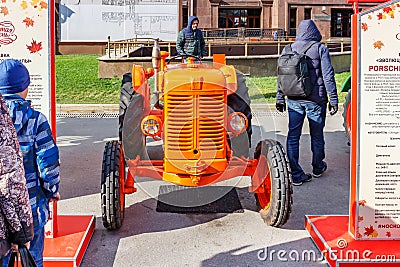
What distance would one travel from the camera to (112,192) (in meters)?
4.55

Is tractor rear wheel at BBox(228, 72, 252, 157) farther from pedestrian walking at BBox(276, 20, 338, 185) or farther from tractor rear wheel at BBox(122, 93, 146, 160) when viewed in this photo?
tractor rear wheel at BBox(122, 93, 146, 160)

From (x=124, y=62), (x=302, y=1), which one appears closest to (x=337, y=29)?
(x=302, y=1)

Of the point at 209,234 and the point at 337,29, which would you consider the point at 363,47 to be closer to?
the point at 209,234

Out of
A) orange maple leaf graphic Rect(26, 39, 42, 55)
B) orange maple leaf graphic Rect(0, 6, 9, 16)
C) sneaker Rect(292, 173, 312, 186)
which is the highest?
orange maple leaf graphic Rect(0, 6, 9, 16)

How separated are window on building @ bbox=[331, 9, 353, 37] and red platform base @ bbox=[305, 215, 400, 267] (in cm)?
3781

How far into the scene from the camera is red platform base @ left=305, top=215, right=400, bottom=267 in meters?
3.99

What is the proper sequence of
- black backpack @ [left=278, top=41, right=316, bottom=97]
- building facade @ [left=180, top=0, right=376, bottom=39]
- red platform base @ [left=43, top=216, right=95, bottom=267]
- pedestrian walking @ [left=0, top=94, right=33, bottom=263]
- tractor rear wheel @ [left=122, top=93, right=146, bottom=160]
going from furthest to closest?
building facade @ [left=180, top=0, right=376, bottom=39], black backpack @ [left=278, top=41, right=316, bottom=97], tractor rear wheel @ [left=122, top=93, right=146, bottom=160], red platform base @ [left=43, top=216, right=95, bottom=267], pedestrian walking @ [left=0, top=94, right=33, bottom=263]

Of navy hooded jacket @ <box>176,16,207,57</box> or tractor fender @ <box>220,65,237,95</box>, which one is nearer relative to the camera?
tractor fender @ <box>220,65,237,95</box>

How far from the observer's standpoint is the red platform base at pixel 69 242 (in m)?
3.95

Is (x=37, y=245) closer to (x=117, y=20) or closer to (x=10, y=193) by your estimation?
(x=10, y=193)

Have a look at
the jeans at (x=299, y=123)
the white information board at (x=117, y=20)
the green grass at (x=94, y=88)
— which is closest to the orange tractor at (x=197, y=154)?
the jeans at (x=299, y=123)

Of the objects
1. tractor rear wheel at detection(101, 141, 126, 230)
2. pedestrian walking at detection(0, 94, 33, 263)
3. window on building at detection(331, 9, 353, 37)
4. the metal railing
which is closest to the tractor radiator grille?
tractor rear wheel at detection(101, 141, 126, 230)

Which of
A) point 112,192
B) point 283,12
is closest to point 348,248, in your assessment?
point 112,192

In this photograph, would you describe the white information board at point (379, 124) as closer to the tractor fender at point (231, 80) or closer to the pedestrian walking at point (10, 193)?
the tractor fender at point (231, 80)
